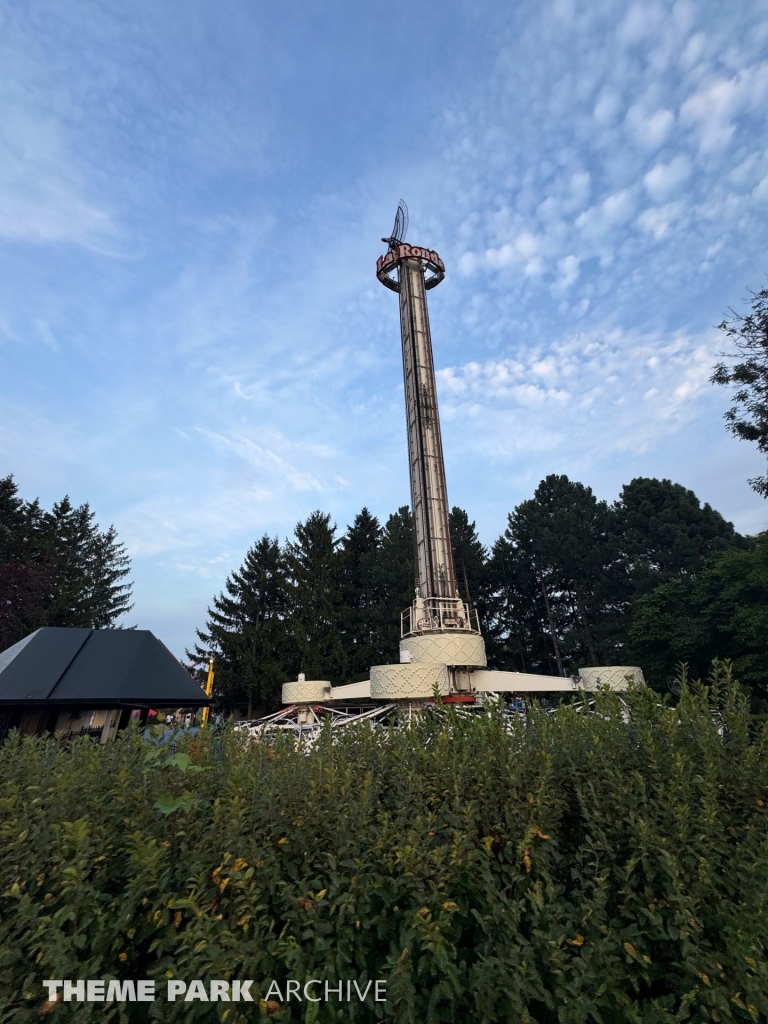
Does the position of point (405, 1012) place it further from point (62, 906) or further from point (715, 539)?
point (715, 539)

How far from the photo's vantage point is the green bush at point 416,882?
237 cm

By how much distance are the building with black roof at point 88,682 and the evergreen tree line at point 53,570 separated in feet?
100

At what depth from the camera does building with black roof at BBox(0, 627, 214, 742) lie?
812 cm

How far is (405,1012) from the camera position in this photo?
7.70 feet

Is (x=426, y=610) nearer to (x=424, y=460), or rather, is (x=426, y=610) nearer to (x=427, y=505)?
(x=427, y=505)

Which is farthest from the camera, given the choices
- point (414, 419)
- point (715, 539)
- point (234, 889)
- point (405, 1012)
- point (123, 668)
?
point (715, 539)

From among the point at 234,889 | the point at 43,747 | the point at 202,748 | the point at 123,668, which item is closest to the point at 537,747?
the point at 234,889

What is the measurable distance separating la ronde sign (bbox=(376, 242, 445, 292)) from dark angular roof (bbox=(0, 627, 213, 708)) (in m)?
33.2

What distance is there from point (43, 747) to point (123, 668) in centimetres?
511

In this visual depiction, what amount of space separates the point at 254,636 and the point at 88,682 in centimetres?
Answer: 3726

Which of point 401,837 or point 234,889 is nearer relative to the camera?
point 234,889

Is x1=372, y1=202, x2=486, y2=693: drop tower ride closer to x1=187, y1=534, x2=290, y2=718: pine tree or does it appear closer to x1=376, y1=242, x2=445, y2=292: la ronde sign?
Result: x1=376, y1=242, x2=445, y2=292: la ronde sign

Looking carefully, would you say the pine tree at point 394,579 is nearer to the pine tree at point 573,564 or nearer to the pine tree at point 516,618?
the pine tree at point 516,618

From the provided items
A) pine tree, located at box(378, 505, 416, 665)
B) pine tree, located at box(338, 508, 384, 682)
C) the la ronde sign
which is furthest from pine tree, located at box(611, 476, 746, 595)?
the la ronde sign
